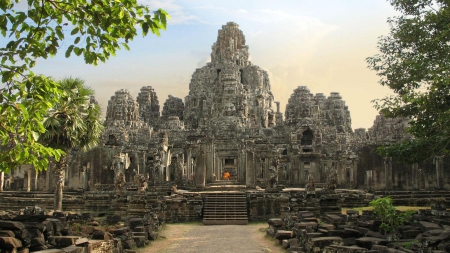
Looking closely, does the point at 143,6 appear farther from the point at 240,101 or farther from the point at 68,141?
the point at 240,101

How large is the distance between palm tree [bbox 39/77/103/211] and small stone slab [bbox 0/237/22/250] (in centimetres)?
862

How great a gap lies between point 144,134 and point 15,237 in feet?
123

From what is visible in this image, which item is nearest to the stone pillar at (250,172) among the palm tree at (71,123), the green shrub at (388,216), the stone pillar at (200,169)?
the stone pillar at (200,169)

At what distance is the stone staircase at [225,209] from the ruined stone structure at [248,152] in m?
2.84

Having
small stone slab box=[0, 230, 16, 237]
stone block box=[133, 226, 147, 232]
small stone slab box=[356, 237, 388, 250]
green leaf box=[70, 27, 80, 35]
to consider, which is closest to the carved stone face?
stone block box=[133, 226, 147, 232]

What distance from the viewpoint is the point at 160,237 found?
17641mm

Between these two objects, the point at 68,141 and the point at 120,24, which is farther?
the point at 68,141

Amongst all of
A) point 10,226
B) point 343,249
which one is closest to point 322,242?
point 343,249

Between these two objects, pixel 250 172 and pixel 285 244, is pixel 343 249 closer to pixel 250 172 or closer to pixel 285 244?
pixel 285 244

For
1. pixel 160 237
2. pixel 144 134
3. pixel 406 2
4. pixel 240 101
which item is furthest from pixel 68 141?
pixel 144 134

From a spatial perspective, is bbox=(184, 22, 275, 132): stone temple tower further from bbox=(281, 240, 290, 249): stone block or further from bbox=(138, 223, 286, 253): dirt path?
bbox=(281, 240, 290, 249): stone block

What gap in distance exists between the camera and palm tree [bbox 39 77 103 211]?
758 inches

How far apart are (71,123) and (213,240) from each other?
25.2 feet

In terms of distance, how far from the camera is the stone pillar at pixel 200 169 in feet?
91.4
